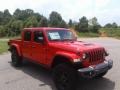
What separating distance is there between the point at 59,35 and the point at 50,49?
0.90 m

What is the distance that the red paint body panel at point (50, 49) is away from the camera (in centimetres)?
621

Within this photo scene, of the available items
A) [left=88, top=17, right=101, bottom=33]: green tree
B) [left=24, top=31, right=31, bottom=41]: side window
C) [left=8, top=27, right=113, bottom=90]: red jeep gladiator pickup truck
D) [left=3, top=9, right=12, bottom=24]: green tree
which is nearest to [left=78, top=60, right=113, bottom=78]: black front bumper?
[left=8, top=27, right=113, bottom=90]: red jeep gladiator pickup truck

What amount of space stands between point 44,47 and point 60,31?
1.00 metres

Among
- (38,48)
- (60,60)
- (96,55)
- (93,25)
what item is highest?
(93,25)

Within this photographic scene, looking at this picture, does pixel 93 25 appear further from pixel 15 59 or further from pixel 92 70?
pixel 92 70

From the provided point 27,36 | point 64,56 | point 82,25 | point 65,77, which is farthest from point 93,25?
point 65,77

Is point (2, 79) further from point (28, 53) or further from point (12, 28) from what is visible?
point (12, 28)

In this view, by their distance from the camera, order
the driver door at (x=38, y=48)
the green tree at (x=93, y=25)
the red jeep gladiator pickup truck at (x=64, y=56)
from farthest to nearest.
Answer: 1. the green tree at (x=93, y=25)
2. the driver door at (x=38, y=48)
3. the red jeep gladiator pickup truck at (x=64, y=56)

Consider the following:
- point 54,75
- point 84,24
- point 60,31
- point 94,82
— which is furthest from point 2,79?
point 84,24

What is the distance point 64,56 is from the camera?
630 centimetres

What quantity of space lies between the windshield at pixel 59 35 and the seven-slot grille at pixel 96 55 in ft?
4.88

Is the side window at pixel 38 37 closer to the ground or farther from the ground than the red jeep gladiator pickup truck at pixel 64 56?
farther from the ground

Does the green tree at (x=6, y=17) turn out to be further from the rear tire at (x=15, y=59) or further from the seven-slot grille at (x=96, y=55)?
the seven-slot grille at (x=96, y=55)

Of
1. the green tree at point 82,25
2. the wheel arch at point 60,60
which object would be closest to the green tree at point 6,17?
the green tree at point 82,25
